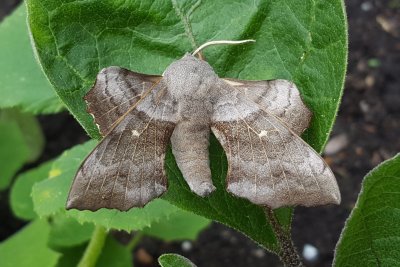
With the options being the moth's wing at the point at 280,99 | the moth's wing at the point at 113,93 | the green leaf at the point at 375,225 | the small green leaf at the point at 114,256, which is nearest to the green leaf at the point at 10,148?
the small green leaf at the point at 114,256

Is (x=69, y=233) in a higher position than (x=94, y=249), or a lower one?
lower

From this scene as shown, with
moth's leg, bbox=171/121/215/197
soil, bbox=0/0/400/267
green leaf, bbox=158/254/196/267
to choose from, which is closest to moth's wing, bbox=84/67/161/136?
moth's leg, bbox=171/121/215/197

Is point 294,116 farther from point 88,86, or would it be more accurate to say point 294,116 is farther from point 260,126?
point 88,86

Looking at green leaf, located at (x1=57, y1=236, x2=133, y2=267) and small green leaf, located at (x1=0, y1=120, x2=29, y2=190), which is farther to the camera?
small green leaf, located at (x1=0, y1=120, x2=29, y2=190)

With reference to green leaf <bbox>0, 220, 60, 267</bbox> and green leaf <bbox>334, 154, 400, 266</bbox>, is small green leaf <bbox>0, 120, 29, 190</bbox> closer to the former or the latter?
green leaf <bbox>0, 220, 60, 267</bbox>

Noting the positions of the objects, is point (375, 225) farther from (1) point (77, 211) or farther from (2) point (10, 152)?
(2) point (10, 152)

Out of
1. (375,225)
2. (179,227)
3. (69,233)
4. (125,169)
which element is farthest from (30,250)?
(375,225)

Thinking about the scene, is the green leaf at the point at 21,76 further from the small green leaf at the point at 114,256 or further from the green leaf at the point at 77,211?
the small green leaf at the point at 114,256
